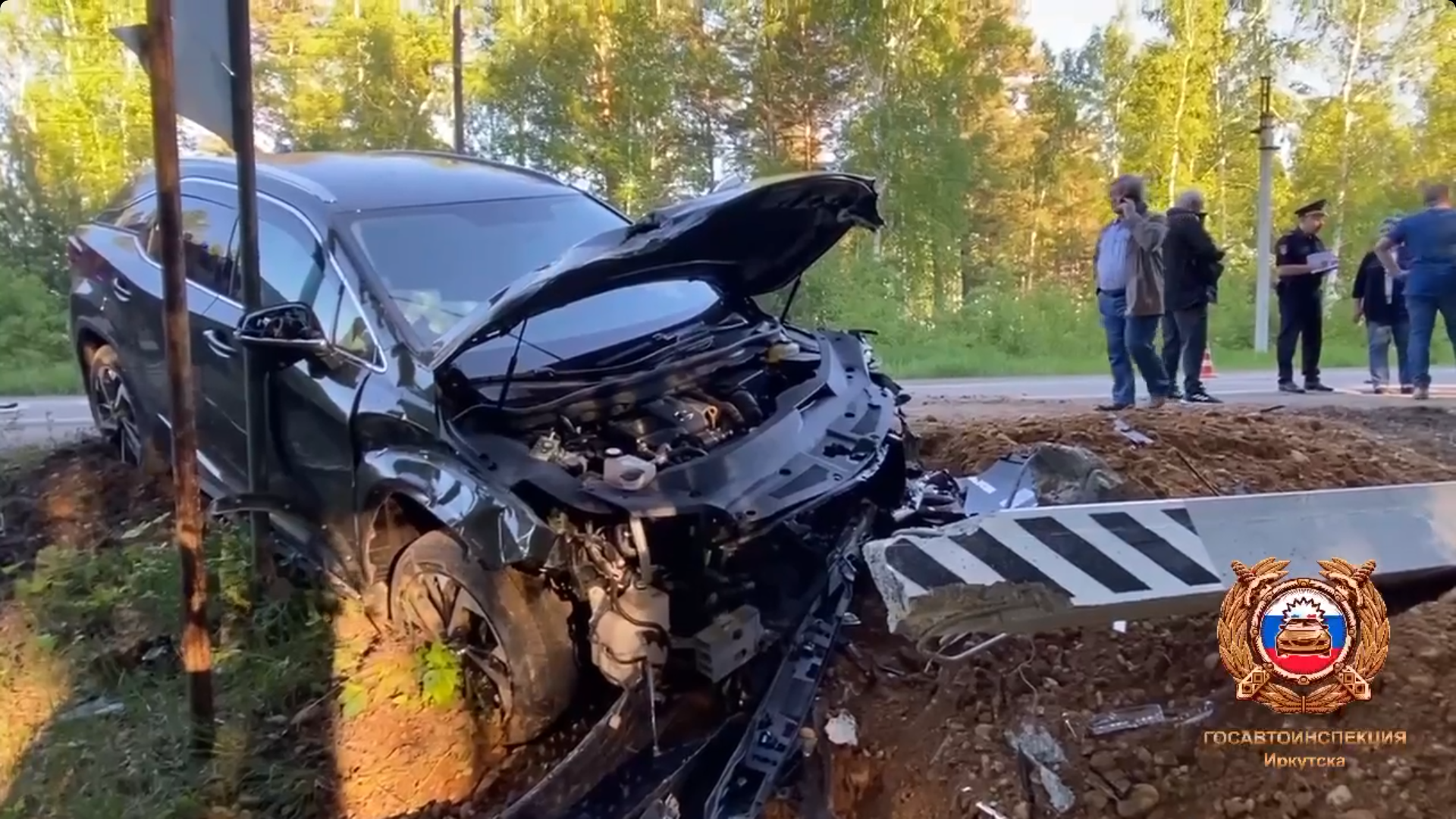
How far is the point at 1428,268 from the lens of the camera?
26.6 feet

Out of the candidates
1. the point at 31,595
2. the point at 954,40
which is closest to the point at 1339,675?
the point at 31,595

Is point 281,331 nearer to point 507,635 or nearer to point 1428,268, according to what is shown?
point 507,635

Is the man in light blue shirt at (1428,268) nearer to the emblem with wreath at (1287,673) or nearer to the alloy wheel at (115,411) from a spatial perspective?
the emblem with wreath at (1287,673)

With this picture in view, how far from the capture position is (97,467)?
19.6 ft

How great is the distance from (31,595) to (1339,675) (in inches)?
188

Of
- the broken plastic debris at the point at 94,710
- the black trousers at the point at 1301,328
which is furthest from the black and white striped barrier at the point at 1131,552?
the black trousers at the point at 1301,328

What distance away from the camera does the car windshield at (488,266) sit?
13.3 ft

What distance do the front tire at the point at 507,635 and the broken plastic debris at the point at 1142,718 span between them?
1556 mm

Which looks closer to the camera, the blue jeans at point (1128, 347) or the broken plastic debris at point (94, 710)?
the broken plastic debris at point (94, 710)

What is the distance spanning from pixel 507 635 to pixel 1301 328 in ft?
26.4

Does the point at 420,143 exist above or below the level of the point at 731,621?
above

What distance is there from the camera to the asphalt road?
771cm

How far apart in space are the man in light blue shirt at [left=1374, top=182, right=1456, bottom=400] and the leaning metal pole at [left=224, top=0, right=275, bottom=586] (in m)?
7.82

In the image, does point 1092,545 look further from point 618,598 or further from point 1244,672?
point 618,598
